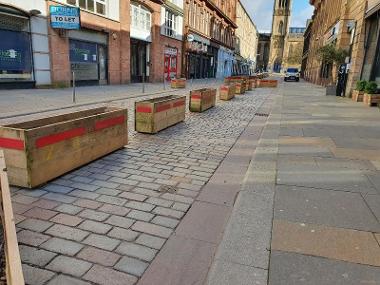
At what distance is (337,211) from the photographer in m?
3.69

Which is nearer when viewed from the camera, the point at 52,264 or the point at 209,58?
the point at 52,264

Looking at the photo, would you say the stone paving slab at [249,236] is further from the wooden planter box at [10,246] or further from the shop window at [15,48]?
the shop window at [15,48]

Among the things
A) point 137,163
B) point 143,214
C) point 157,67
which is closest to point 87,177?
point 137,163

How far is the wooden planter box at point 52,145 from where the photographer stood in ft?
12.9

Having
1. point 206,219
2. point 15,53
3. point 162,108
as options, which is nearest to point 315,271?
point 206,219

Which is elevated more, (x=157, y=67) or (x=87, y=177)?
(x=157, y=67)

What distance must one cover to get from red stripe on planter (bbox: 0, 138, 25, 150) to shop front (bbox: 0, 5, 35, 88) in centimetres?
1260

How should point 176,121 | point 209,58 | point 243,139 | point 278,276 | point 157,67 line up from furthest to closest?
1. point 209,58
2. point 157,67
3. point 176,121
4. point 243,139
5. point 278,276

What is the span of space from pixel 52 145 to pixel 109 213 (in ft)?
4.74

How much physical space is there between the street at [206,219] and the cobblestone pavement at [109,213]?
13 mm

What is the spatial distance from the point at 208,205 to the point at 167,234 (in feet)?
2.76

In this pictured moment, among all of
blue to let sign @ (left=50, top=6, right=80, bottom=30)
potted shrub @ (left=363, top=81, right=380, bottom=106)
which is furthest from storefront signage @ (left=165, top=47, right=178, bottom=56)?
potted shrub @ (left=363, top=81, right=380, bottom=106)

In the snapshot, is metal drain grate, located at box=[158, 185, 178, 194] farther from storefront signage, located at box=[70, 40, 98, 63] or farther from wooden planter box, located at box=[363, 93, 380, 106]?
storefront signage, located at box=[70, 40, 98, 63]

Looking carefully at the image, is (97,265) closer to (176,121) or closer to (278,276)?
(278,276)
